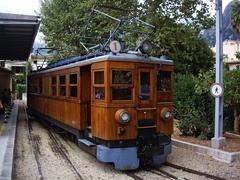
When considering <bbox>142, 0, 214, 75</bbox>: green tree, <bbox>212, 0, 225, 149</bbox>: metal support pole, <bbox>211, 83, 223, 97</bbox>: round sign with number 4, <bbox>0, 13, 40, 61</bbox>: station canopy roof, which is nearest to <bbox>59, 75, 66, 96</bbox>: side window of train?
<bbox>0, 13, 40, 61</bbox>: station canopy roof

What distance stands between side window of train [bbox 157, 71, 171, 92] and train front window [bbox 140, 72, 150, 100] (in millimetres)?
410

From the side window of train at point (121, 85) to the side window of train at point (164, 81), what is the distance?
0.94 meters

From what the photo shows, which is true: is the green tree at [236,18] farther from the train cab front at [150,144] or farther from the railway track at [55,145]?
the train cab front at [150,144]

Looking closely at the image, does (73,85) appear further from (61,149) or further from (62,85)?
(61,149)

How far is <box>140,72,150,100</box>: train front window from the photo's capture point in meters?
9.49

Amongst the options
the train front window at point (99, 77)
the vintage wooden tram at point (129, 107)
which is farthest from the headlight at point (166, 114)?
the train front window at point (99, 77)

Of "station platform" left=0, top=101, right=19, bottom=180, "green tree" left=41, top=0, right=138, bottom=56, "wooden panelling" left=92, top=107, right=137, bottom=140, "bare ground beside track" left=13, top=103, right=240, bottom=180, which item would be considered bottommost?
"bare ground beside track" left=13, top=103, right=240, bottom=180

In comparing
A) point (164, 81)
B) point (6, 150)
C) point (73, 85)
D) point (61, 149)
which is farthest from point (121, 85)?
point (61, 149)

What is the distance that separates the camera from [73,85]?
11.6m

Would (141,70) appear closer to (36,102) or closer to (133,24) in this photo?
(133,24)

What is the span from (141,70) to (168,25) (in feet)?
33.4

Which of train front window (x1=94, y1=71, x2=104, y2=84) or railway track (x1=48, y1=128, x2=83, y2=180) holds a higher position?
train front window (x1=94, y1=71, x2=104, y2=84)

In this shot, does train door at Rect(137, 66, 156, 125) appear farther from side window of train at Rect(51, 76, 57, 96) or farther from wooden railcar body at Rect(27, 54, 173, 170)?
side window of train at Rect(51, 76, 57, 96)

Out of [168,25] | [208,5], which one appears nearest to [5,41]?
[168,25]
